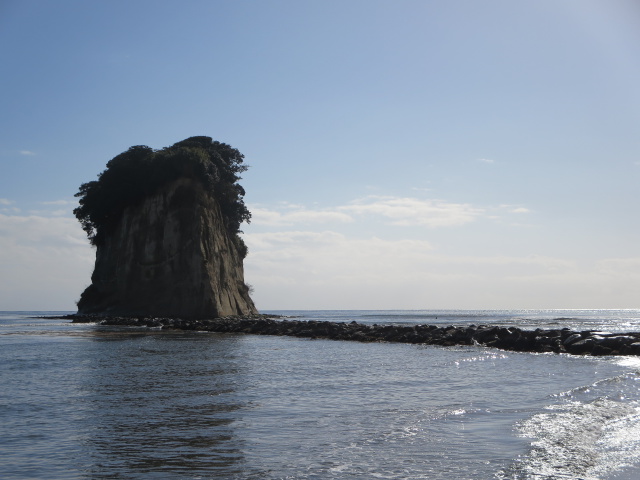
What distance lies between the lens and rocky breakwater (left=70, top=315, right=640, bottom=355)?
2623 centimetres

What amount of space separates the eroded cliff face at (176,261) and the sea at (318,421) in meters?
37.1

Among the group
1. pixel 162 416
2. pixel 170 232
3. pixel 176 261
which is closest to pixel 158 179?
pixel 170 232

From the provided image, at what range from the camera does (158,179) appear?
61875 mm

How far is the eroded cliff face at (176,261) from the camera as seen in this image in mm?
57594

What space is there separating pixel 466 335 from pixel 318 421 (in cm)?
2301

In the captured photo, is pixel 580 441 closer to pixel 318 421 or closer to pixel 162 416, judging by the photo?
pixel 318 421

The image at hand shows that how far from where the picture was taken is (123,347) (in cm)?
2722

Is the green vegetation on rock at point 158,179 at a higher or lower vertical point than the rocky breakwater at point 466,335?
higher

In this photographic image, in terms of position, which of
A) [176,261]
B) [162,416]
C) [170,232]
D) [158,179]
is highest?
[158,179]

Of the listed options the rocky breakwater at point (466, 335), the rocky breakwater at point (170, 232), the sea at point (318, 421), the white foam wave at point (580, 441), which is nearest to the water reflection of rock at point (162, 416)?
the sea at point (318, 421)

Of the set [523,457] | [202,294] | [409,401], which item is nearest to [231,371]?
[409,401]

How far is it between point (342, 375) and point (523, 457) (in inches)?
381

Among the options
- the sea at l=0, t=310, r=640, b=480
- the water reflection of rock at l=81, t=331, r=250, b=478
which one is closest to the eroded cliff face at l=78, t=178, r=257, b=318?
the water reflection of rock at l=81, t=331, r=250, b=478

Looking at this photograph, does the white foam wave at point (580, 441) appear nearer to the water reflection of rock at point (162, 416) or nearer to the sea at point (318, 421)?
the sea at point (318, 421)
